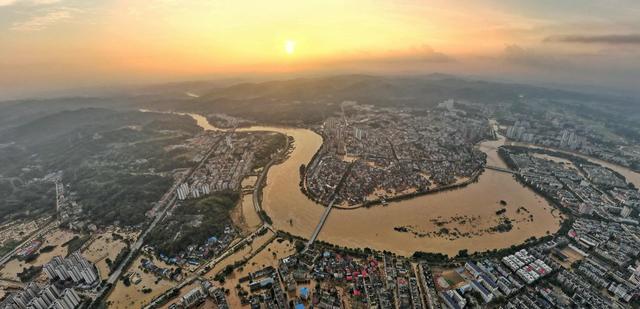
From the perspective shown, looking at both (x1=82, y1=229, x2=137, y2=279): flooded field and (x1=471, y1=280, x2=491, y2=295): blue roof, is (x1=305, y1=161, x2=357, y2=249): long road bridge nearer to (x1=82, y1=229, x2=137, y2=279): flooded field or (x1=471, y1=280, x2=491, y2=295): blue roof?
(x1=471, y1=280, x2=491, y2=295): blue roof

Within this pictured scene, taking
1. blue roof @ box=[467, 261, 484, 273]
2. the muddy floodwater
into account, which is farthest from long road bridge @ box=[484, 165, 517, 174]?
blue roof @ box=[467, 261, 484, 273]

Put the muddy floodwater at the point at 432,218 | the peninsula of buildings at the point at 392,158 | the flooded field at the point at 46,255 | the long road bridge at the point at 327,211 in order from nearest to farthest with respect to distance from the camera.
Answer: the flooded field at the point at 46,255 < the muddy floodwater at the point at 432,218 < the long road bridge at the point at 327,211 < the peninsula of buildings at the point at 392,158

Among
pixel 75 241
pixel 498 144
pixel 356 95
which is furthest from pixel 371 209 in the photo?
pixel 356 95

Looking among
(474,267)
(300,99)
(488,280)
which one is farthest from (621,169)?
(300,99)

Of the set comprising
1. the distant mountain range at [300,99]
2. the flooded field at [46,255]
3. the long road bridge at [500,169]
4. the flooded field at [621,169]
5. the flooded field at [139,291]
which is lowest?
the flooded field at [621,169]

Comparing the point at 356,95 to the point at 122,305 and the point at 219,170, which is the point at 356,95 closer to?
the point at 219,170

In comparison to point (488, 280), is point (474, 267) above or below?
above

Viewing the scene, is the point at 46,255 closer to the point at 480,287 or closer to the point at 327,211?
the point at 327,211

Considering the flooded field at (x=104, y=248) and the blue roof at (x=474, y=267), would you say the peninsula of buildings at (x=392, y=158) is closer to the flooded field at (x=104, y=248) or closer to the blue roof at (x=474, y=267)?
the blue roof at (x=474, y=267)

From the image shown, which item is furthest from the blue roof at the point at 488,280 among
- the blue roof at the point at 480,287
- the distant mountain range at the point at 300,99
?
the distant mountain range at the point at 300,99
